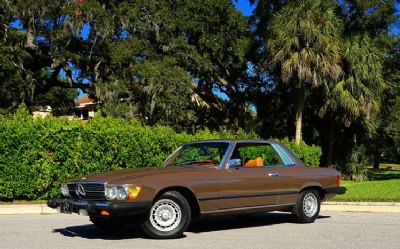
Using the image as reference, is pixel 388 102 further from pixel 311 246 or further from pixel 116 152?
pixel 311 246

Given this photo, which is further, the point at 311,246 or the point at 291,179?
the point at 291,179

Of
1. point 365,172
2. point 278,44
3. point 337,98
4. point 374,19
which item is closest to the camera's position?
point 278,44

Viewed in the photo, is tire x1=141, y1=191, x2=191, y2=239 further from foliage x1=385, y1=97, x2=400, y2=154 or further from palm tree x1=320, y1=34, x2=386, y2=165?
foliage x1=385, y1=97, x2=400, y2=154

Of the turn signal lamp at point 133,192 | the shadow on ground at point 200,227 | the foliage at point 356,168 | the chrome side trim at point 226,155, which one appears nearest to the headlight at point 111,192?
the turn signal lamp at point 133,192

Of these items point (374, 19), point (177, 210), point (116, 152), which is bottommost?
point (177, 210)

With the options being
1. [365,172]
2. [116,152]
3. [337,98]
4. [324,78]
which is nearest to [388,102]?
[365,172]

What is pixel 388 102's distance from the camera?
34.9 metres

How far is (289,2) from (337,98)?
574 cm

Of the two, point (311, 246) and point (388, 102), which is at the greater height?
point (388, 102)

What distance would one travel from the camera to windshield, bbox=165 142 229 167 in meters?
9.02

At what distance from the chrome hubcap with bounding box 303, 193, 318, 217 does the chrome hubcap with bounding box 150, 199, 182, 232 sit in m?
2.95

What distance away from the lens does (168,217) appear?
8047 millimetres

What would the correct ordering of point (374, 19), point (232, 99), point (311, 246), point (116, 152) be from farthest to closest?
point (232, 99)
point (374, 19)
point (116, 152)
point (311, 246)

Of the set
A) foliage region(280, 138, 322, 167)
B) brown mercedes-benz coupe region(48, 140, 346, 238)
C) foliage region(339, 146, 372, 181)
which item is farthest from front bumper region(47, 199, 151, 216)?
foliage region(339, 146, 372, 181)
